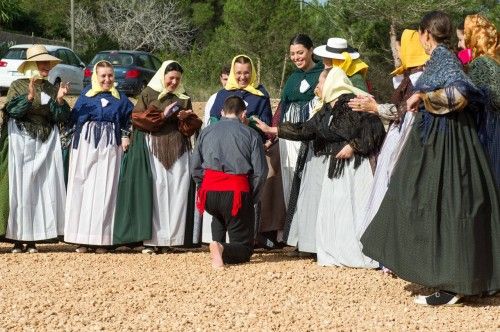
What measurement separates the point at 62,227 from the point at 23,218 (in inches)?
14.9

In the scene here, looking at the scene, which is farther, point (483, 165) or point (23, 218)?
point (23, 218)

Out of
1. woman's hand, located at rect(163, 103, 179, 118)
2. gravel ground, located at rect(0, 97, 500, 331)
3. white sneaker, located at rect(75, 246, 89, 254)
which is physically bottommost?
white sneaker, located at rect(75, 246, 89, 254)

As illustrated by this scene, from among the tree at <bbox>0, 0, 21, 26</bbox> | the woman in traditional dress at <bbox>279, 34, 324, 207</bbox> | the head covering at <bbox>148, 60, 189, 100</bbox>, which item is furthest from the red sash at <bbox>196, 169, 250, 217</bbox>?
the tree at <bbox>0, 0, 21, 26</bbox>

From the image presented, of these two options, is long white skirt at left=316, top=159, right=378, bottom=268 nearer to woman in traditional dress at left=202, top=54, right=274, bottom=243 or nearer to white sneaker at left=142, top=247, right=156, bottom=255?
woman in traditional dress at left=202, top=54, right=274, bottom=243

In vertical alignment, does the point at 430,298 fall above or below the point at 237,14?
below

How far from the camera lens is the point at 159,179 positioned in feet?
33.2

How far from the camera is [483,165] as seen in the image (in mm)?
7062

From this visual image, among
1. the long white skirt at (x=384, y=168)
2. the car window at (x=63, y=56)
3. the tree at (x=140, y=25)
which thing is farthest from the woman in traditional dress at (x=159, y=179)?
the tree at (x=140, y=25)

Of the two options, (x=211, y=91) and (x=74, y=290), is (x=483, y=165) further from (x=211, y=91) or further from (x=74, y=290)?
(x=211, y=91)

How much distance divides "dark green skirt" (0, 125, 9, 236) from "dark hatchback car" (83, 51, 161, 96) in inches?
598

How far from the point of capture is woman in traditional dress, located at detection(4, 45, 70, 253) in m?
9.98

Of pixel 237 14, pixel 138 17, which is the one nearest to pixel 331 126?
pixel 237 14

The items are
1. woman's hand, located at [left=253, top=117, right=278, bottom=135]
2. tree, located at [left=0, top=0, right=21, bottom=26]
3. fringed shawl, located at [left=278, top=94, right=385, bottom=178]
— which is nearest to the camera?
fringed shawl, located at [left=278, top=94, right=385, bottom=178]

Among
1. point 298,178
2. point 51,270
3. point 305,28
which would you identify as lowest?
point 51,270
